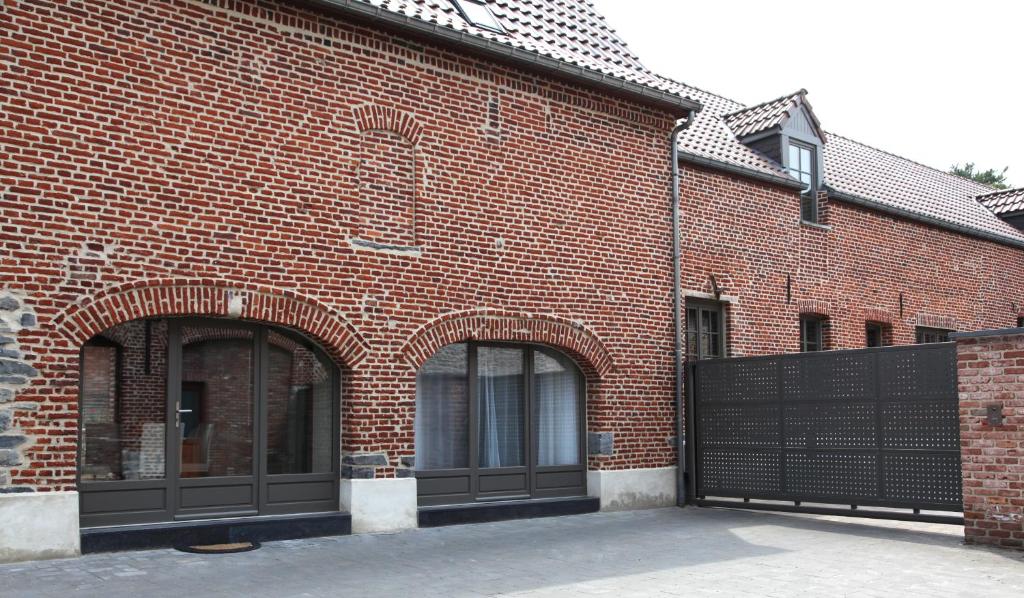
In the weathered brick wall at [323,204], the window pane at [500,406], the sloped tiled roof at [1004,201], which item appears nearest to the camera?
the weathered brick wall at [323,204]

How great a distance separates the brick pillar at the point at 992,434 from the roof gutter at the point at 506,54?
537 centimetres

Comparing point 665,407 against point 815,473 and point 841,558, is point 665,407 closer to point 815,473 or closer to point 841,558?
point 815,473

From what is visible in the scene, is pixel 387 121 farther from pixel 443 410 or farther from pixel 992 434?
pixel 992 434

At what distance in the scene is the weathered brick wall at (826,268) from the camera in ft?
49.0

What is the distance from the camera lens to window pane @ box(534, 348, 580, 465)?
12375 mm

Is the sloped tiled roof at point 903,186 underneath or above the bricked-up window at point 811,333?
above

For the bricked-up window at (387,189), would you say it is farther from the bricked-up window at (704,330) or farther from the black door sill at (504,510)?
the bricked-up window at (704,330)

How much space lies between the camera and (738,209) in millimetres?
15438

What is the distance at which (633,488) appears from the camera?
12.8 metres

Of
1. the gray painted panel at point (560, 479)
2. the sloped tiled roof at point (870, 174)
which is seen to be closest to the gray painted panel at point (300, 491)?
the gray painted panel at point (560, 479)

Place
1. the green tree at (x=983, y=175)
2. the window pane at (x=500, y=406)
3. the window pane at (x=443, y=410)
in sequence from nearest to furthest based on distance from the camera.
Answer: the window pane at (x=443, y=410) → the window pane at (x=500, y=406) → the green tree at (x=983, y=175)

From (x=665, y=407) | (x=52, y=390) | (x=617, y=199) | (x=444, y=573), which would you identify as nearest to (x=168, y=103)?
(x=52, y=390)

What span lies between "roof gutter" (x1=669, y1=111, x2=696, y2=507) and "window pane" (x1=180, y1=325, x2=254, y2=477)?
19.9ft

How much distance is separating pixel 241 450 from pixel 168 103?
3525mm
